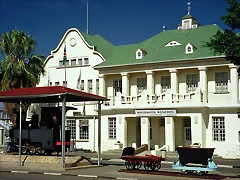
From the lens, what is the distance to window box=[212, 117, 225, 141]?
34000 millimetres

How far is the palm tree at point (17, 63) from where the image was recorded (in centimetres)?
3741

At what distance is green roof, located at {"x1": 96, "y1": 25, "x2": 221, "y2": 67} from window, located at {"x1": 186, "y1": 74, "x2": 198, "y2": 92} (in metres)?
1.91

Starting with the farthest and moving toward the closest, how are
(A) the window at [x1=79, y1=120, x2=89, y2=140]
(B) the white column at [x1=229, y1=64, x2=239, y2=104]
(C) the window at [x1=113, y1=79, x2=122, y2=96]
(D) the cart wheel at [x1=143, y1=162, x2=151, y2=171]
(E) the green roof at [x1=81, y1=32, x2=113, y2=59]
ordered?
(E) the green roof at [x1=81, y1=32, x2=113, y2=59], (A) the window at [x1=79, y1=120, x2=89, y2=140], (C) the window at [x1=113, y1=79, x2=122, y2=96], (B) the white column at [x1=229, y1=64, x2=239, y2=104], (D) the cart wheel at [x1=143, y1=162, x2=151, y2=171]

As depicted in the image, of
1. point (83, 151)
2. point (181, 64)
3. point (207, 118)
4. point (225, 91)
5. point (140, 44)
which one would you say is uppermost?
point (140, 44)

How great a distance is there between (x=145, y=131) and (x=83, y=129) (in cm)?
769

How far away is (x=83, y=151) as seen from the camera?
130 feet

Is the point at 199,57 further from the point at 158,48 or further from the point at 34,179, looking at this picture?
the point at 34,179

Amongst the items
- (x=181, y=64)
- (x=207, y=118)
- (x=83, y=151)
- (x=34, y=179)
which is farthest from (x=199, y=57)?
(x=34, y=179)

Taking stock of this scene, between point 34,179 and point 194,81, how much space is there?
72.1 ft

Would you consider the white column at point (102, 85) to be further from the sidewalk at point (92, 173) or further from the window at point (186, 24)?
the sidewalk at point (92, 173)

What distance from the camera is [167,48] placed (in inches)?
1531

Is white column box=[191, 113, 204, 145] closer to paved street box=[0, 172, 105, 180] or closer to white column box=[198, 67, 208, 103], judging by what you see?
white column box=[198, 67, 208, 103]

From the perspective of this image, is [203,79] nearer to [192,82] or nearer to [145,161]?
[192,82]

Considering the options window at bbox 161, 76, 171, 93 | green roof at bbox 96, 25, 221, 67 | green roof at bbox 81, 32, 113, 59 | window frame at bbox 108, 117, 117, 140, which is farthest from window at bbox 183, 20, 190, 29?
window frame at bbox 108, 117, 117, 140
